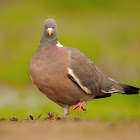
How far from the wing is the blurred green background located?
0.60 metres

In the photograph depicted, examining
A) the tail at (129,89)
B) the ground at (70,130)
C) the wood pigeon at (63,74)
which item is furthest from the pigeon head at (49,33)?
the ground at (70,130)

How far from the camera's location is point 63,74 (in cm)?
1247

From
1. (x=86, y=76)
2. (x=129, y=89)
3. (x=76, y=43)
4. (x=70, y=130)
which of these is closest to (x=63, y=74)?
(x=86, y=76)

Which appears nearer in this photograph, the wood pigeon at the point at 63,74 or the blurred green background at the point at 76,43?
the wood pigeon at the point at 63,74

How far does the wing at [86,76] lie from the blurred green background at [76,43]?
1.98 ft

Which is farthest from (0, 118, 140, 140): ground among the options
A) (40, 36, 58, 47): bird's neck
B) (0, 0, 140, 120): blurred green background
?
(0, 0, 140, 120): blurred green background

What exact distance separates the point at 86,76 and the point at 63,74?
643 millimetres

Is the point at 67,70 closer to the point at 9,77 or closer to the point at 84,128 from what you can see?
the point at 84,128

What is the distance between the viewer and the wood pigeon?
489 inches

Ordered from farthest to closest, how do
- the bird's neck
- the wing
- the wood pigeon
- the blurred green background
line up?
the blurred green background < the bird's neck < the wing < the wood pigeon

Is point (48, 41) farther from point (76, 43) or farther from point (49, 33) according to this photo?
point (76, 43)

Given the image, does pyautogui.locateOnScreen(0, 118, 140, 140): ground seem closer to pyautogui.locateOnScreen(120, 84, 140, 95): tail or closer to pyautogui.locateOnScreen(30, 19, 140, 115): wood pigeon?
pyautogui.locateOnScreen(30, 19, 140, 115): wood pigeon

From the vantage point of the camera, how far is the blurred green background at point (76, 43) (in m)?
19.7

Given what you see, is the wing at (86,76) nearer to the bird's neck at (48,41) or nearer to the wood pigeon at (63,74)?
the wood pigeon at (63,74)
